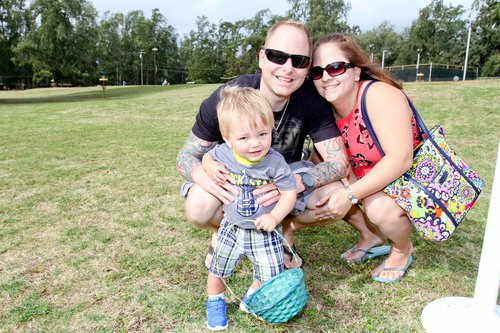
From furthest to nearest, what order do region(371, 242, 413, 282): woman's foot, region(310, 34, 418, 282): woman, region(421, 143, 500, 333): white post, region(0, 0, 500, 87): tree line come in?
region(0, 0, 500, 87): tree line < region(371, 242, 413, 282): woman's foot < region(310, 34, 418, 282): woman < region(421, 143, 500, 333): white post

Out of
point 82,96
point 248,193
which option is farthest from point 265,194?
point 82,96

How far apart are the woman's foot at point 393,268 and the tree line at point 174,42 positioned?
107ft

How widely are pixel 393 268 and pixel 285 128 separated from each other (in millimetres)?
1150

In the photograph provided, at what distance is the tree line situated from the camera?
3105cm

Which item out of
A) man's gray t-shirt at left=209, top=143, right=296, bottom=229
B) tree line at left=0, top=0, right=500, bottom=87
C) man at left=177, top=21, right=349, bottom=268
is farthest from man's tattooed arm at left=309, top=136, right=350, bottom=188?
tree line at left=0, top=0, right=500, bottom=87

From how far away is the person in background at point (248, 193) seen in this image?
6.79ft

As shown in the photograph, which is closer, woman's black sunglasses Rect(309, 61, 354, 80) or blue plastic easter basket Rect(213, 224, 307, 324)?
blue plastic easter basket Rect(213, 224, 307, 324)

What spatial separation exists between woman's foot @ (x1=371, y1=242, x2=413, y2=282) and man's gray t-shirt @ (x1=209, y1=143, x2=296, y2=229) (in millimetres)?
940

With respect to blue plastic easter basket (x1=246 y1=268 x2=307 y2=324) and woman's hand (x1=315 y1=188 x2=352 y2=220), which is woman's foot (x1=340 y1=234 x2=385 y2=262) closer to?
woman's hand (x1=315 y1=188 x2=352 y2=220)

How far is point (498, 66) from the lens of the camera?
47.4 meters

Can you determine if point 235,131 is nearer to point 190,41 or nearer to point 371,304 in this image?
point 371,304

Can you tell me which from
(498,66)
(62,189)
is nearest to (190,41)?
(498,66)

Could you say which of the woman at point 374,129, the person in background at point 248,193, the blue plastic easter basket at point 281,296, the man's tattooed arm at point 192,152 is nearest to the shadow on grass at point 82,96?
the man's tattooed arm at point 192,152

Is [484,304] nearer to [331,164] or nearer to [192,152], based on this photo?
[331,164]
